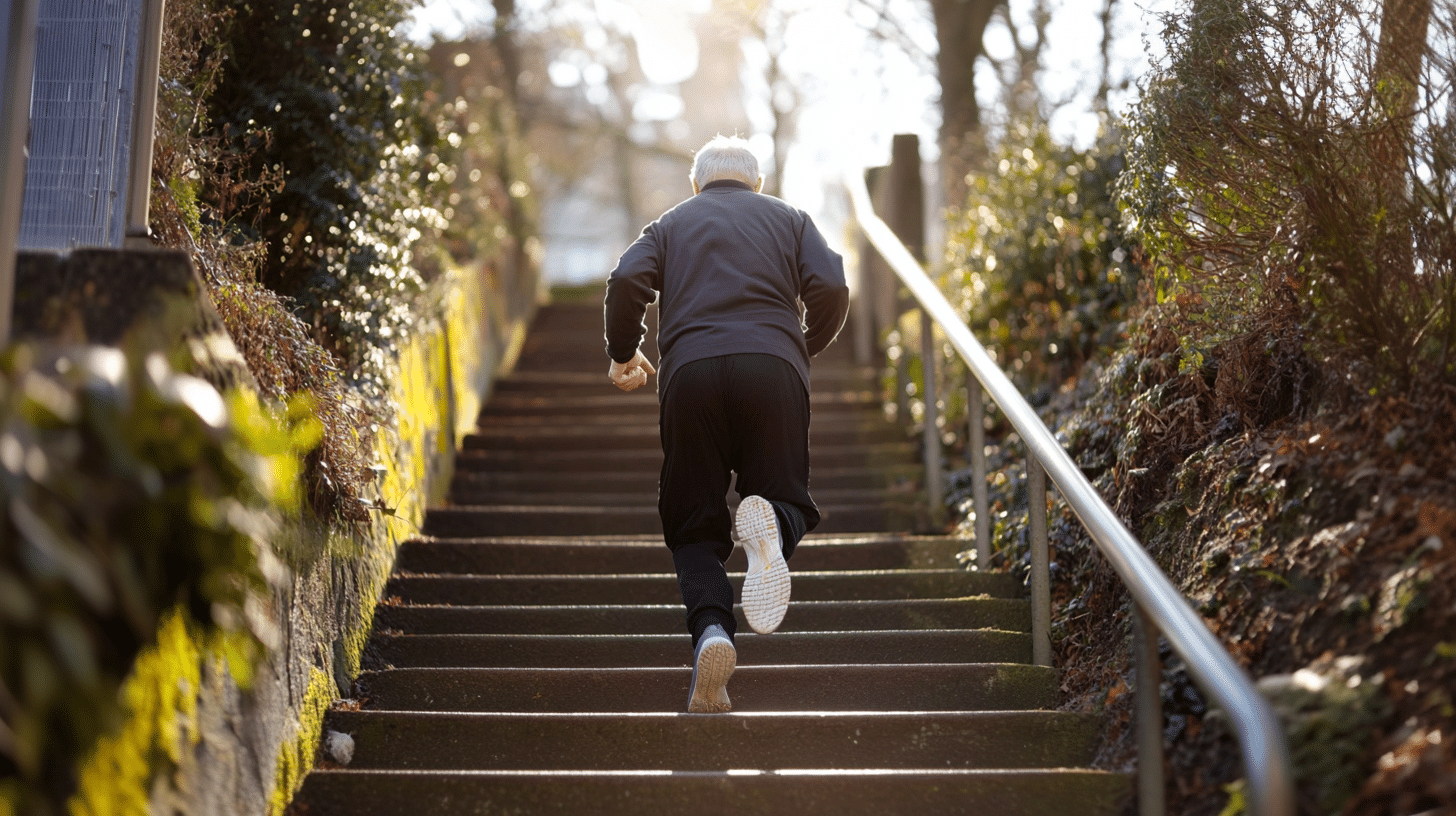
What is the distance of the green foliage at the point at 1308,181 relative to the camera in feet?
8.15

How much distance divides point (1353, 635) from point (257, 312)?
7.99 ft

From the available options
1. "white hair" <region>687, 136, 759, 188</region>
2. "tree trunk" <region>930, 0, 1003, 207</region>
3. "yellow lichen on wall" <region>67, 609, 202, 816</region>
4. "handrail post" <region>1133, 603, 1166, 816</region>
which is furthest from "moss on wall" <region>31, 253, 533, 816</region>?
"tree trunk" <region>930, 0, 1003, 207</region>

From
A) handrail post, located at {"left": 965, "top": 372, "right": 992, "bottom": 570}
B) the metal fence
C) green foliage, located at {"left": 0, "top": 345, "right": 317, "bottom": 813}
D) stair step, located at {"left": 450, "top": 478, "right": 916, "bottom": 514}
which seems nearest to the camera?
green foliage, located at {"left": 0, "top": 345, "right": 317, "bottom": 813}

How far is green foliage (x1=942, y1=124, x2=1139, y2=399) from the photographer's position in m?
4.84

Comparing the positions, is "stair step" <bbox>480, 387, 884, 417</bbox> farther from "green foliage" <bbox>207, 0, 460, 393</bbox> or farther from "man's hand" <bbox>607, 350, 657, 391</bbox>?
"man's hand" <bbox>607, 350, 657, 391</bbox>

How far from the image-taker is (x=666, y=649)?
11.2 ft

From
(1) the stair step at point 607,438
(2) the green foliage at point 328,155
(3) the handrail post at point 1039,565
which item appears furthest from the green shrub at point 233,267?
(1) the stair step at point 607,438

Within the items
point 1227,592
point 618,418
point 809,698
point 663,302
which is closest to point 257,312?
point 663,302

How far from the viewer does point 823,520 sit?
15.8 feet

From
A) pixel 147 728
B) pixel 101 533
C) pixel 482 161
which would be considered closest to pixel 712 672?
pixel 147 728

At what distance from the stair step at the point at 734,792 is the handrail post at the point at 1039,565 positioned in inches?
27.0

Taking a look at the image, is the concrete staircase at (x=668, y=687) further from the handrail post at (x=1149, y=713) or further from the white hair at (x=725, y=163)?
the white hair at (x=725, y=163)

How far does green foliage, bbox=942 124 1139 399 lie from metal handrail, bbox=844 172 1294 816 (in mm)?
1444

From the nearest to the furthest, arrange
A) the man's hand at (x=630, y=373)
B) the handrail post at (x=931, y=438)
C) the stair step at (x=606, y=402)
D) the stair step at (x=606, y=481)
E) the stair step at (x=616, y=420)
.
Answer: the man's hand at (x=630, y=373) < the handrail post at (x=931, y=438) < the stair step at (x=606, y=481) < the stair step at (x=616, y=420) < the stair step at (x=606, y=402)
